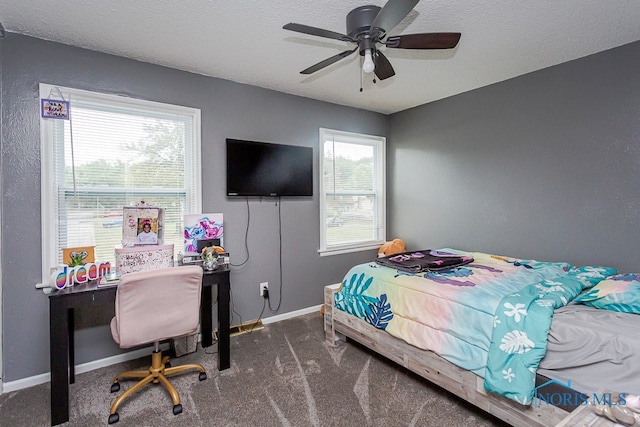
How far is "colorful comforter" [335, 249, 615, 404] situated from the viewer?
5.26 feet

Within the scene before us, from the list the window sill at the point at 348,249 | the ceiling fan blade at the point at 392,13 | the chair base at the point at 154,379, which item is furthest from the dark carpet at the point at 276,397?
the ceiling fan blade at the point at 392,13

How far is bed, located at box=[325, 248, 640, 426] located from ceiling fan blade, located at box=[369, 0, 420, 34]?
5.32 ft

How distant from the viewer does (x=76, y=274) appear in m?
2.03

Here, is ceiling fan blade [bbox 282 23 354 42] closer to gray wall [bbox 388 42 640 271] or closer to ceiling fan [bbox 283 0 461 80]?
ceiling fan [bbox 283 0 461 80]

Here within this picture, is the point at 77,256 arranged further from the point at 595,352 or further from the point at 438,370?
the point at 595,352

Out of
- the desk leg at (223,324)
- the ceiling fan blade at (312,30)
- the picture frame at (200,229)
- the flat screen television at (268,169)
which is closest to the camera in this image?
the ceiling fan blade at (312,30)

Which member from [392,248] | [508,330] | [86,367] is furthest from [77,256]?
[392,248]

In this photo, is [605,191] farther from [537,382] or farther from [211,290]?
[211,290]

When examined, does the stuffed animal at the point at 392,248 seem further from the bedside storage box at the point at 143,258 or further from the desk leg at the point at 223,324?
the bedside storage box at the point at 143,258

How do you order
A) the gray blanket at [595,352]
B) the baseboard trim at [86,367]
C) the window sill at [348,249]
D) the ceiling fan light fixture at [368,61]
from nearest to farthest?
the gray blanket at [595,352] < the ceiling fan light fixture at [368,61] < the baseboard trim at [86,367] < the window sill at [348,249]

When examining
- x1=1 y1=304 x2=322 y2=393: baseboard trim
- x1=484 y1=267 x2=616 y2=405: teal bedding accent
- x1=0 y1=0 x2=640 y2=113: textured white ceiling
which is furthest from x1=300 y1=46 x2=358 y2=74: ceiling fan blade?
x1=1 y1=304 x2=322 y2=393: baseboard trim

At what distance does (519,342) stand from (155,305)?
2.08 meters

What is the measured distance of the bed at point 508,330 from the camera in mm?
1466

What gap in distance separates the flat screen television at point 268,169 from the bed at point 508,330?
4.33 ft
